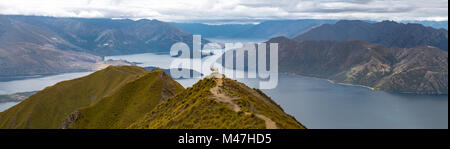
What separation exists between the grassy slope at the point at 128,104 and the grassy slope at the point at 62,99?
61.3ft

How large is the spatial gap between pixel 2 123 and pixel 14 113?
5471 mm

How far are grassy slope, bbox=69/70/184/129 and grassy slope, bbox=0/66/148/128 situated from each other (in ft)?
61.3

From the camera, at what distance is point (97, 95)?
15838cm

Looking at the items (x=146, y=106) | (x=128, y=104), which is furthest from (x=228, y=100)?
(x=128, y=104)

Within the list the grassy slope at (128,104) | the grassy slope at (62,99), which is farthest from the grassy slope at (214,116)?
the grassy slope at (62,99)

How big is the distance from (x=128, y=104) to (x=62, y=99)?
5480 cm

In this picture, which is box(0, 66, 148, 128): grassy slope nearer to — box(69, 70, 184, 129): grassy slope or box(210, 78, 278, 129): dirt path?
box(69, 70, 184, 129): grassy slope

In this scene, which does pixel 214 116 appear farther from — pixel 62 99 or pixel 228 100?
pixel 62 99

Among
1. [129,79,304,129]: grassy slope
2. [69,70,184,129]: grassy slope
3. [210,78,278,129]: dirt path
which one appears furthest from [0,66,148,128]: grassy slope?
[210,78,278,129]: dirt path

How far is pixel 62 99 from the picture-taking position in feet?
509

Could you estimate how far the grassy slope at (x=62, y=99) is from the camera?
464 feet
